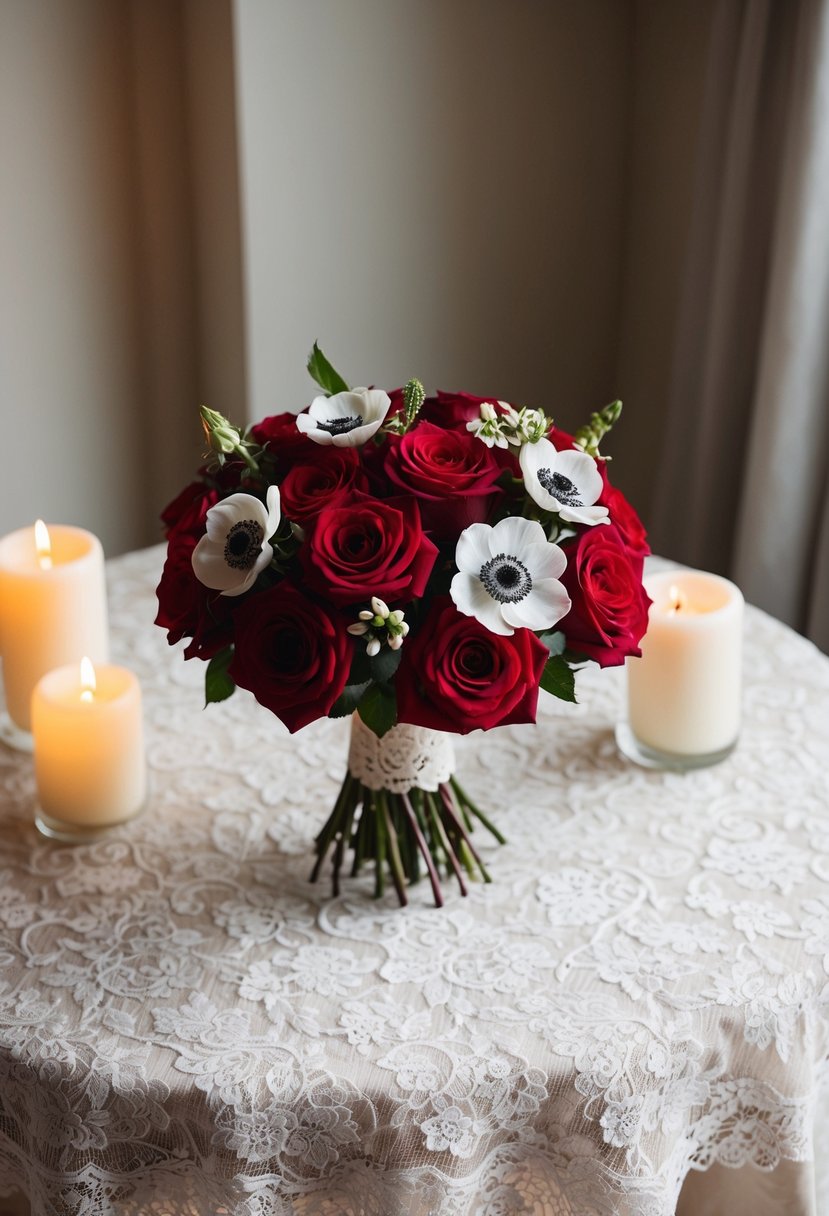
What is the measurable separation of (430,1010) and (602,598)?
1.08 ft

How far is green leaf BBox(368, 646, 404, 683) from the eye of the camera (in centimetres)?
84

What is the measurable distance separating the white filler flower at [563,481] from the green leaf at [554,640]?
8cm

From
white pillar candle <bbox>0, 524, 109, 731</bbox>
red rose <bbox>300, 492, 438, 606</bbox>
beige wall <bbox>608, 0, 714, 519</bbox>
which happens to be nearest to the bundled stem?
red rose <bbox>300, 492, 438, 606</bbox>

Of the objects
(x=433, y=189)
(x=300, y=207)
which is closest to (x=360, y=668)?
(x=300, y=207)

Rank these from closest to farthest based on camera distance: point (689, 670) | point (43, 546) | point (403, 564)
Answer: point (403, 564)
point (689, 670)
point (43, 546)

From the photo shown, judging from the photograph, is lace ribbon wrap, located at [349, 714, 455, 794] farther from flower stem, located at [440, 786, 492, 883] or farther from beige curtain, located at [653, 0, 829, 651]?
beige curtain, located at [653, 0, 829, 651]

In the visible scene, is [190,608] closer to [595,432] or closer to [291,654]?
[291,654]

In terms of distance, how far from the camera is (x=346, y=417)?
94 centimetres

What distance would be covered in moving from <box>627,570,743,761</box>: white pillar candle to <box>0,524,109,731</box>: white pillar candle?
55 centimetres

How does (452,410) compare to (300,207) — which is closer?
(452,410)

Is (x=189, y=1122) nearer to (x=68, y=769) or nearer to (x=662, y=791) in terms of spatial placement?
(x=68, y=769)

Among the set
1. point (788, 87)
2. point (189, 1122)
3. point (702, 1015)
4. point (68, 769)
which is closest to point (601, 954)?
point (702, 1015)

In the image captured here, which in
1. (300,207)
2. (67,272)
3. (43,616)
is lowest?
(43,616)

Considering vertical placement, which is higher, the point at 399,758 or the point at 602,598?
the point at 602,598
